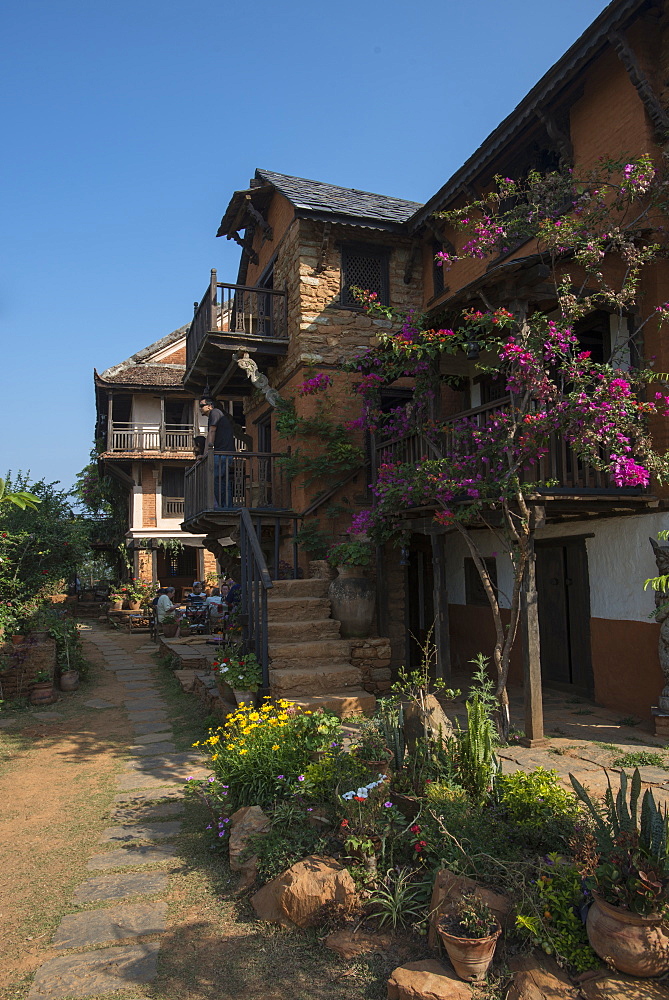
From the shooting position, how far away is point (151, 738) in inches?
318

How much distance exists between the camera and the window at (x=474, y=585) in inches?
420

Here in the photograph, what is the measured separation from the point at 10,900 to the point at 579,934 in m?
3.37

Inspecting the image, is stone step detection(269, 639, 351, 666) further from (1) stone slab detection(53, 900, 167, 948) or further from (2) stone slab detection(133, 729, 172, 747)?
(1) stone slab detection(53, 900, 167, 948)

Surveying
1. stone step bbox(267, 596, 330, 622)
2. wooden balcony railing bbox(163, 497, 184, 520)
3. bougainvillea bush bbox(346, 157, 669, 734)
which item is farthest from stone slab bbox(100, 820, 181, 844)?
wooden balcony railing bbox(163, 497, 184, 520)

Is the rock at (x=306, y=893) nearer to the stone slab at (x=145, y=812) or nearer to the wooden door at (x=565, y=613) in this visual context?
the stone slab at (x=145, y=812)

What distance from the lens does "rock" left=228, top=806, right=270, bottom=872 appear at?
4.34 m

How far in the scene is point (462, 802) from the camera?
4.20m

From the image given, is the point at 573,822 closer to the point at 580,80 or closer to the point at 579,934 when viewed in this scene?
the point at 579,934

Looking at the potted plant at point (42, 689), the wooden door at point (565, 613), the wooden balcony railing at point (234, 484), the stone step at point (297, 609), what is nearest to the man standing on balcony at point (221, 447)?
the wooden balcony railing at point (234, 484)

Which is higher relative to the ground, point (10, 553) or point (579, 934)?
point (10, 553)

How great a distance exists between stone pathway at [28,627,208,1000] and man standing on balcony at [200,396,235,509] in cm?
453

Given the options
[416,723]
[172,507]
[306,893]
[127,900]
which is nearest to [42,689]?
[127,900]

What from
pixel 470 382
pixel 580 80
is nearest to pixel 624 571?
pixel 470 382

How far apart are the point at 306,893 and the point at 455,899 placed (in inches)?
33.6
